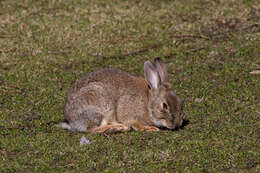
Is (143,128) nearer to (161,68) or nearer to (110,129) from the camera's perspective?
(110,129)

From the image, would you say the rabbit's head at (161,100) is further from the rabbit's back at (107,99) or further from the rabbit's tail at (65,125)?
the rabbit's tail at (65,125)

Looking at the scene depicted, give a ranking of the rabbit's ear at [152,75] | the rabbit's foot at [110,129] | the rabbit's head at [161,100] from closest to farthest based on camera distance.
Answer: the rabbit's head at [161,100], the rabbit's foot at [110,129], the rabbit's ear at [152,75]

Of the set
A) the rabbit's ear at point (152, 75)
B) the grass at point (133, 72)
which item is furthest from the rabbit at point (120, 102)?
the grass at point (133, 72)

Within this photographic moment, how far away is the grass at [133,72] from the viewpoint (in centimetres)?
706

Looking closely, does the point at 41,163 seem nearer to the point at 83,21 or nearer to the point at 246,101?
the point at 246,101

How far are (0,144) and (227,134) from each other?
366 centimetres

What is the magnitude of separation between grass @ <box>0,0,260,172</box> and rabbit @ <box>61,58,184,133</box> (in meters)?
0.28

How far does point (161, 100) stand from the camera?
322 inches

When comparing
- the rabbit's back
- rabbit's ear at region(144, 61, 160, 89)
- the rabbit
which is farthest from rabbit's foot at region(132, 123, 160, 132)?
rabbit's ear at region(144, 61, 160, 89)

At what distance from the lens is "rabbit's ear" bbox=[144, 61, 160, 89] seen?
8.38 m

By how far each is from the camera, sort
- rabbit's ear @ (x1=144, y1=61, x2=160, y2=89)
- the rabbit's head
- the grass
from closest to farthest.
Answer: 1. the grass
2. the rabbit's head
3. rabbit's ear @ (x1=144, y1=61, x2=160, y2=89)

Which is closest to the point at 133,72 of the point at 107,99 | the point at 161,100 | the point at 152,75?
the point at 152,75

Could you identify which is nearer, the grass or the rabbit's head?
the grass

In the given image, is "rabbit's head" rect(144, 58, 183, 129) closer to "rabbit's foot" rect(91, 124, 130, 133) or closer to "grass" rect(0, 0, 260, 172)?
"grass" rect(0, 0, 260, 172)
